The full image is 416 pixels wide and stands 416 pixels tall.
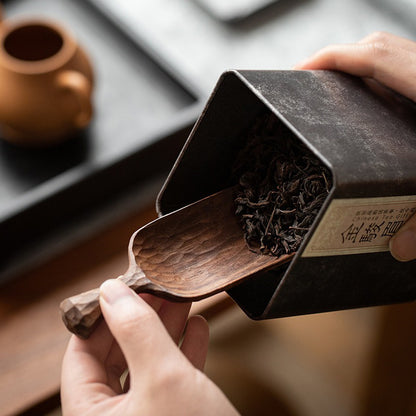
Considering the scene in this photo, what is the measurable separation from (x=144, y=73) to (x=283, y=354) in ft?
1.81

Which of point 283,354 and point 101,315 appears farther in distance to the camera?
point 283,354

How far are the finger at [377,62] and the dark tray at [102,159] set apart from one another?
0.95ft

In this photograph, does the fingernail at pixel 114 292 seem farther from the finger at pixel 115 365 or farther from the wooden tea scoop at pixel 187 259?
the finger at pixel 115 365

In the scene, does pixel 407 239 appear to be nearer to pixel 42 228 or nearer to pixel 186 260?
pixel 186 260

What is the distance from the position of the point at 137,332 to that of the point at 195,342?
20 centimetres

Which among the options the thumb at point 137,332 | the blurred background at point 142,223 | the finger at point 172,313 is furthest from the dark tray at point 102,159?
the thumb at point 137,332

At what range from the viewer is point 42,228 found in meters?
1.00

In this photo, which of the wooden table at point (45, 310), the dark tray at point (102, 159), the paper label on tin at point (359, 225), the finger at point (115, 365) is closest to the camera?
the paper label on tin at point (359, 225)

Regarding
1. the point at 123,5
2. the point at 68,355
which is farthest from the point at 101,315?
the point at 123,5

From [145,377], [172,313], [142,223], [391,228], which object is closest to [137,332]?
[145,377]

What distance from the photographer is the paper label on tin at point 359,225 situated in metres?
0.60

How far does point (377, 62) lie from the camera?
80 centimetres

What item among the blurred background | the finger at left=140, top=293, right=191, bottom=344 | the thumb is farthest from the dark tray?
the thumb

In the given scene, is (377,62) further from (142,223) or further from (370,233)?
(142,223)
